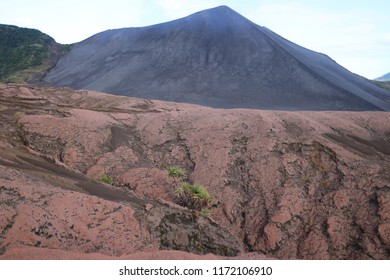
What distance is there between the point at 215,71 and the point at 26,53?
3230 cm

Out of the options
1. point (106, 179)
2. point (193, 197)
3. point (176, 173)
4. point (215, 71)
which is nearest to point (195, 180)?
point (176, 173)

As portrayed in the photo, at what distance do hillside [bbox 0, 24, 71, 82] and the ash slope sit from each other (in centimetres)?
263

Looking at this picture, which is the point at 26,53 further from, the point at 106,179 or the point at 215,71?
the point at 106,179

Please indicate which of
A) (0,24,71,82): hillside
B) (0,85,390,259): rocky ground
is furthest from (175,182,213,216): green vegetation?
(0,24,71,82): hillside

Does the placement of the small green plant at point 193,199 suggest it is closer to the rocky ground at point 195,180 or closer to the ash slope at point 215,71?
the rocky ground at point 195,180

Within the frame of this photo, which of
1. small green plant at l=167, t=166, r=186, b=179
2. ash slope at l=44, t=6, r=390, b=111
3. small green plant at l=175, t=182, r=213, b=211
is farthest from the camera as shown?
ash slope at l=44, t=6, r=390, b=111

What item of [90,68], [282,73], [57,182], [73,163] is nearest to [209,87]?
[282,73]

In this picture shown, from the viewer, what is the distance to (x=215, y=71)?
3281 centimetres

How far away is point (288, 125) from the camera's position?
991cm

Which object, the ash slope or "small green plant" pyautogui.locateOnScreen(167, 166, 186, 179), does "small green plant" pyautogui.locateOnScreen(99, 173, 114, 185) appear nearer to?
"small green plant" pyautogui.locateOnScreen(167, 166, 186, 179)

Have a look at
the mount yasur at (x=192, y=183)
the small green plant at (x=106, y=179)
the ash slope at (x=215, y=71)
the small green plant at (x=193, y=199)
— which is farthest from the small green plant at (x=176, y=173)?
the ash slope at (x=215, y=71)

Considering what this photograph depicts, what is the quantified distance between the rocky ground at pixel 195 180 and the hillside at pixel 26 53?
35.2m

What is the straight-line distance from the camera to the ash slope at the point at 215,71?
27766 mm

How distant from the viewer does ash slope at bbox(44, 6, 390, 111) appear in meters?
27.8
